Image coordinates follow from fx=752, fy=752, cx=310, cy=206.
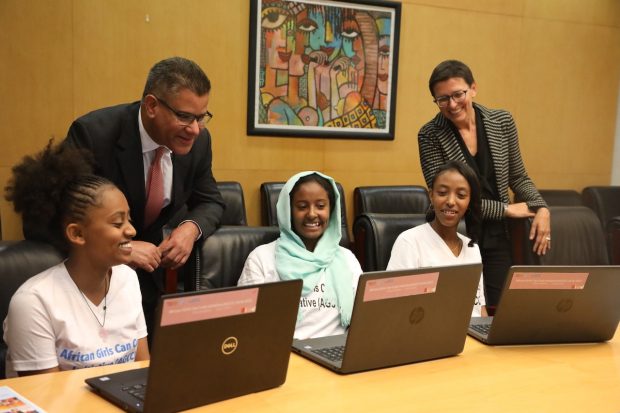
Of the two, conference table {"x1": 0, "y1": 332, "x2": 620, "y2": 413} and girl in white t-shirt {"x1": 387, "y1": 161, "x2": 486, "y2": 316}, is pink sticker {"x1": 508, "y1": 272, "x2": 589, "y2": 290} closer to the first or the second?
→ conference table {"x1": 0, "y1": 332, "x2": 620, "y2": 413}

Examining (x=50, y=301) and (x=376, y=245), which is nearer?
(x=50, y=301)

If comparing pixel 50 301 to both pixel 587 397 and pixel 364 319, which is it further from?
pixel 587 397

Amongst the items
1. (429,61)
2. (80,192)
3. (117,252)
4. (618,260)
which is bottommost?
(618,260)

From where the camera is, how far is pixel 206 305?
1518 mm

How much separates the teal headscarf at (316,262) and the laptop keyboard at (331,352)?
1.99 ft

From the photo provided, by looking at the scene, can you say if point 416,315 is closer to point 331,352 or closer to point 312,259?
point 331,352

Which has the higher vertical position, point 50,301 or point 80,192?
point 80,192

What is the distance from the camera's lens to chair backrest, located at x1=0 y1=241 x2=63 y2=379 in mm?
2156

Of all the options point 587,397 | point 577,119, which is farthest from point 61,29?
point 577,119

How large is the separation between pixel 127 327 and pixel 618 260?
8.79ft

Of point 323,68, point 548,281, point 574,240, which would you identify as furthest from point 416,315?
point 323,68

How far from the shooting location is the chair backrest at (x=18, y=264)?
216 centimetres

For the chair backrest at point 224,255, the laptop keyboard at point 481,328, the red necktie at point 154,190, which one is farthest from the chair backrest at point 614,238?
the red necktie at point 154,190

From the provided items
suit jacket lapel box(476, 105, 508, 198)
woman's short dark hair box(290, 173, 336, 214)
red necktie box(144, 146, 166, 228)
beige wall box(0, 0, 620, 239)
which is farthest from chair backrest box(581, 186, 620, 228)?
red necktie box(144, 146, 166, 228)
